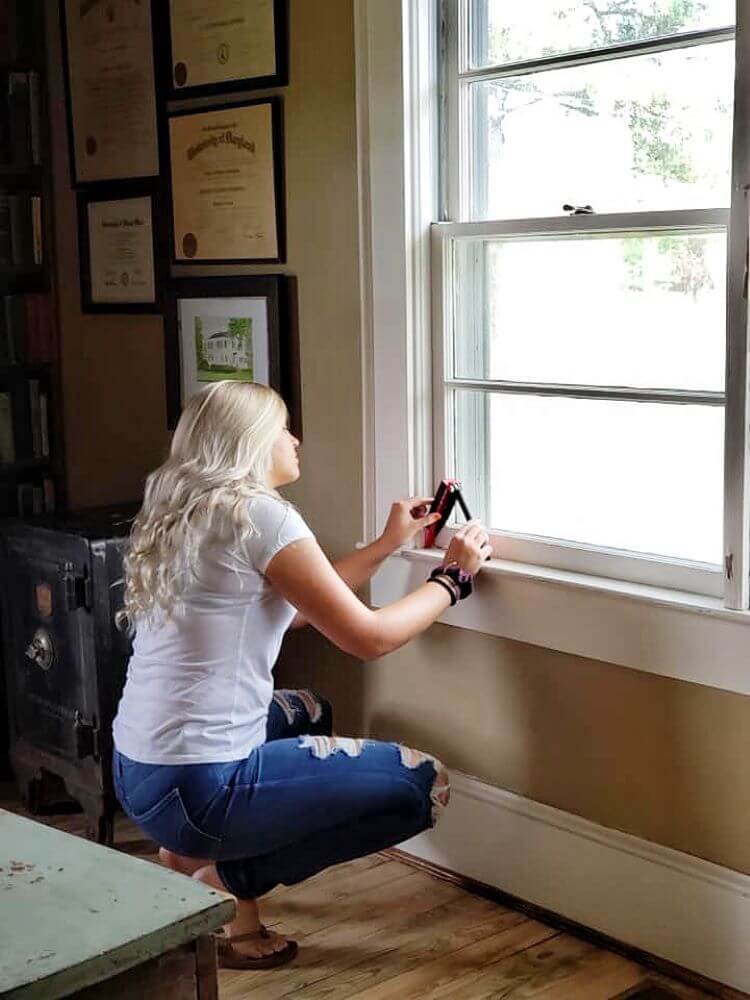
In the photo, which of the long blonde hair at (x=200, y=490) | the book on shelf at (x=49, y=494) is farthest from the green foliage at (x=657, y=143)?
the book on shelf at (x=49, y=494)

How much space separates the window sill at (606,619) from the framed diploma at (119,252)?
3.91 feet

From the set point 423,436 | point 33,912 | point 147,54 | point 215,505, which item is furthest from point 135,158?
point 33,912

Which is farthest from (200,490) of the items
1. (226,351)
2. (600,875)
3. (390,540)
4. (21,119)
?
(21,119)

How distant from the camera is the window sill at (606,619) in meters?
2.64

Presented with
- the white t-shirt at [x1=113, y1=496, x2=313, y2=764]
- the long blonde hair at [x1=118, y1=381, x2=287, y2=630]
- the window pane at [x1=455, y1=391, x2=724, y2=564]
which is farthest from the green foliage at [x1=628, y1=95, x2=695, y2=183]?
the white t-shirt at [x1=113, y1=496, x2=313, y2=764]

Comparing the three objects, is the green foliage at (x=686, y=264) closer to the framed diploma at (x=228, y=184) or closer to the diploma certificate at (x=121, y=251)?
the framed diploma at (x=228, y=184)

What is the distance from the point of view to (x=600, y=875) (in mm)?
2947

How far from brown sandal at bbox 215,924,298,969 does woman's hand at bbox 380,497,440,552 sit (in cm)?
86

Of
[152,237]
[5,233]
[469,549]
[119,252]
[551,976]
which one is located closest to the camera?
[551,976]

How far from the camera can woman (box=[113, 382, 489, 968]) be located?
269cm

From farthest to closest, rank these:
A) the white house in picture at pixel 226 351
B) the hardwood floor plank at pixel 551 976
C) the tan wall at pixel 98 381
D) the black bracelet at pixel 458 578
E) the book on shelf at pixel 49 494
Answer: the book on shelf at pixel 49 494
the tan wall at pixel 98 381
the white house in picture at pixel 226 351
the black bracelet at pixel 458 578
the hardwood floor plank at pixel 551 976

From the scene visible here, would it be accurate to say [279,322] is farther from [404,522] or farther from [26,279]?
[26,279]

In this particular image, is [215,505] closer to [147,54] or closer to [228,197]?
[228,197]

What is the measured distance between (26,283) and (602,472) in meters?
2.04
